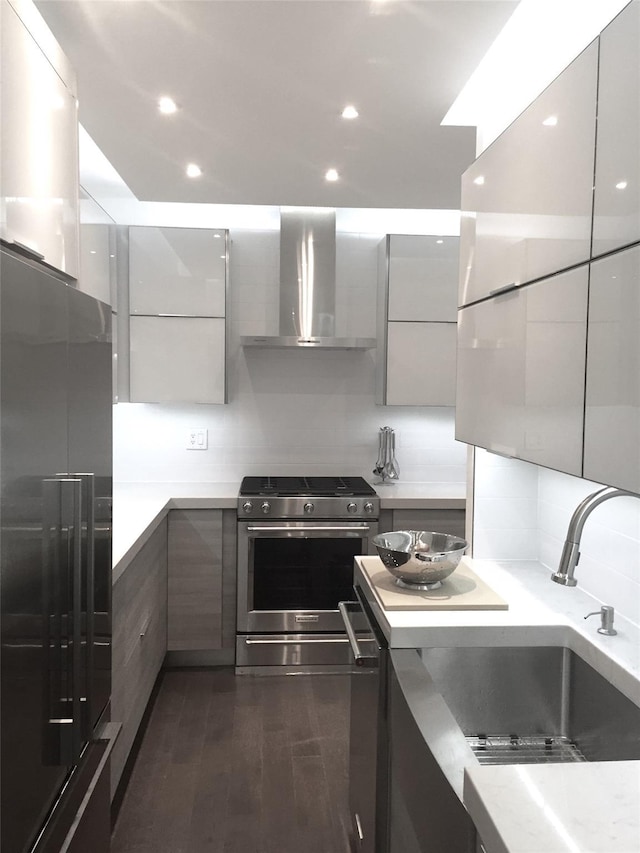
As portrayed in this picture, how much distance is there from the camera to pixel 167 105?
2.39 meters

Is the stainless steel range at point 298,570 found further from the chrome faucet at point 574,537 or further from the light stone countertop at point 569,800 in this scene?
the chrome faucet at point 574,537

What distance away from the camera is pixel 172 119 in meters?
2.53

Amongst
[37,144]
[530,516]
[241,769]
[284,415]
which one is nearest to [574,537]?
[530,516]

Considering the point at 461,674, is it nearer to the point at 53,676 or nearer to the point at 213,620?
the point at 53,676

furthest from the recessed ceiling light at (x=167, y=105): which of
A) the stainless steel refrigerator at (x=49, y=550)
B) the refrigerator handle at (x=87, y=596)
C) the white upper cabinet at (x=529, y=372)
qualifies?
the refrigerator handle at (x=87, y=596)

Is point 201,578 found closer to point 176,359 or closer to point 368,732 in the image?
point 176,359

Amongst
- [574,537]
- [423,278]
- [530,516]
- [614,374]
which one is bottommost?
[530,516]

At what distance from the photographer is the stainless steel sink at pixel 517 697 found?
1717 millimetres

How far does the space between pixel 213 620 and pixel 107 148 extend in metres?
2.45

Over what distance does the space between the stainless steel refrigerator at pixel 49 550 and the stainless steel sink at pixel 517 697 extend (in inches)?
35.7

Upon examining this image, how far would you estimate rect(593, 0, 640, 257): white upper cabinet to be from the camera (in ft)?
4.20

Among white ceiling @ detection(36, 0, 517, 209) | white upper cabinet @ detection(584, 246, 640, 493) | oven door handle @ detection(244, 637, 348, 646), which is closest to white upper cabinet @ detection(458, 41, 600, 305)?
white upper cabinet @ detection(584, 246, 640, 493)

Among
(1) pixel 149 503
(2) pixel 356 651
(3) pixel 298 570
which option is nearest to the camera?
(2) pixel 356 651

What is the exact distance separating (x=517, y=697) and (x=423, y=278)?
264 centimetres
